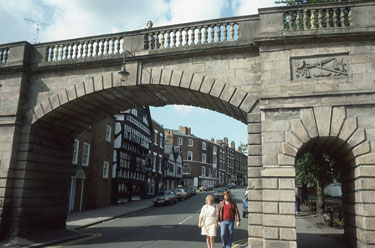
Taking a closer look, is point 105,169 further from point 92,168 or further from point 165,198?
point 165,198

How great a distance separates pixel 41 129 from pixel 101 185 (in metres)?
16.3

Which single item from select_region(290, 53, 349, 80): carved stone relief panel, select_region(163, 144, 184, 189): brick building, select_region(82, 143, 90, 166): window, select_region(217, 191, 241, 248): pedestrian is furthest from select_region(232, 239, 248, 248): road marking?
select_region(163, 144, 184, 189): brick building

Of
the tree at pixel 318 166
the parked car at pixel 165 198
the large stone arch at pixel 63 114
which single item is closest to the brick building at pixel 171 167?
the parked car at pixel 165 198

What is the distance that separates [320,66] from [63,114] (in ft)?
33.0

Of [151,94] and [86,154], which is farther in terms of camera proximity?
[86,154]

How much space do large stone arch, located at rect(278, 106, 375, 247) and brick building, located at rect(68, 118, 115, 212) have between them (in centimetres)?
1922

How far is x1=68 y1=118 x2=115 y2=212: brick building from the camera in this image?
24911mm

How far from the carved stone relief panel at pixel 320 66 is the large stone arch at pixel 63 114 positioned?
5.19 ft

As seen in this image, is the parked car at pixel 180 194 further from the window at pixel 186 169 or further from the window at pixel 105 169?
the window at pixel 186 169

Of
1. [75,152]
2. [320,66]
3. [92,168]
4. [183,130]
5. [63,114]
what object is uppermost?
[183,130]

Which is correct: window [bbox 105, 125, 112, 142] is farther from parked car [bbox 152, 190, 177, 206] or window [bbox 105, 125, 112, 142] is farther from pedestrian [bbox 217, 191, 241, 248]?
pedestrian [bbox 217, 191, 241, 248]

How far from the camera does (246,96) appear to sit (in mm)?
10398

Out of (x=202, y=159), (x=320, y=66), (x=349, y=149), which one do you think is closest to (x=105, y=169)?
(x=320, y=66)

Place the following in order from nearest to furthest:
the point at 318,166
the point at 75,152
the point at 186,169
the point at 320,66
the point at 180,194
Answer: the point at 320,66 < the point at 318,166 < the point at 75,152 < the point at 180,194 < the point at 186,169
